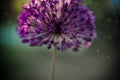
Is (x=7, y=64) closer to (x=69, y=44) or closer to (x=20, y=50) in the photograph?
(x=20, y=50)

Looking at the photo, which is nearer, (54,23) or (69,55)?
(54,23)

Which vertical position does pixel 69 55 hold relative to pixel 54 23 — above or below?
above

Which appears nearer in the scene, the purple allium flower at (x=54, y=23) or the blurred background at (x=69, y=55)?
the purple allium flower at (x=54, y=23)

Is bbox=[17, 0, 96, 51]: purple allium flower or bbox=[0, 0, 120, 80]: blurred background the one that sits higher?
bbox=[0, 0, 120, 80]: blurred background

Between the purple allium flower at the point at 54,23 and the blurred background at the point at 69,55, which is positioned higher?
the blurred background at the point at 69,55

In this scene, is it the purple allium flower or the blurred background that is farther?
the blurred background

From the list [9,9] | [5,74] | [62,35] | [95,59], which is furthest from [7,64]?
[62,35]
